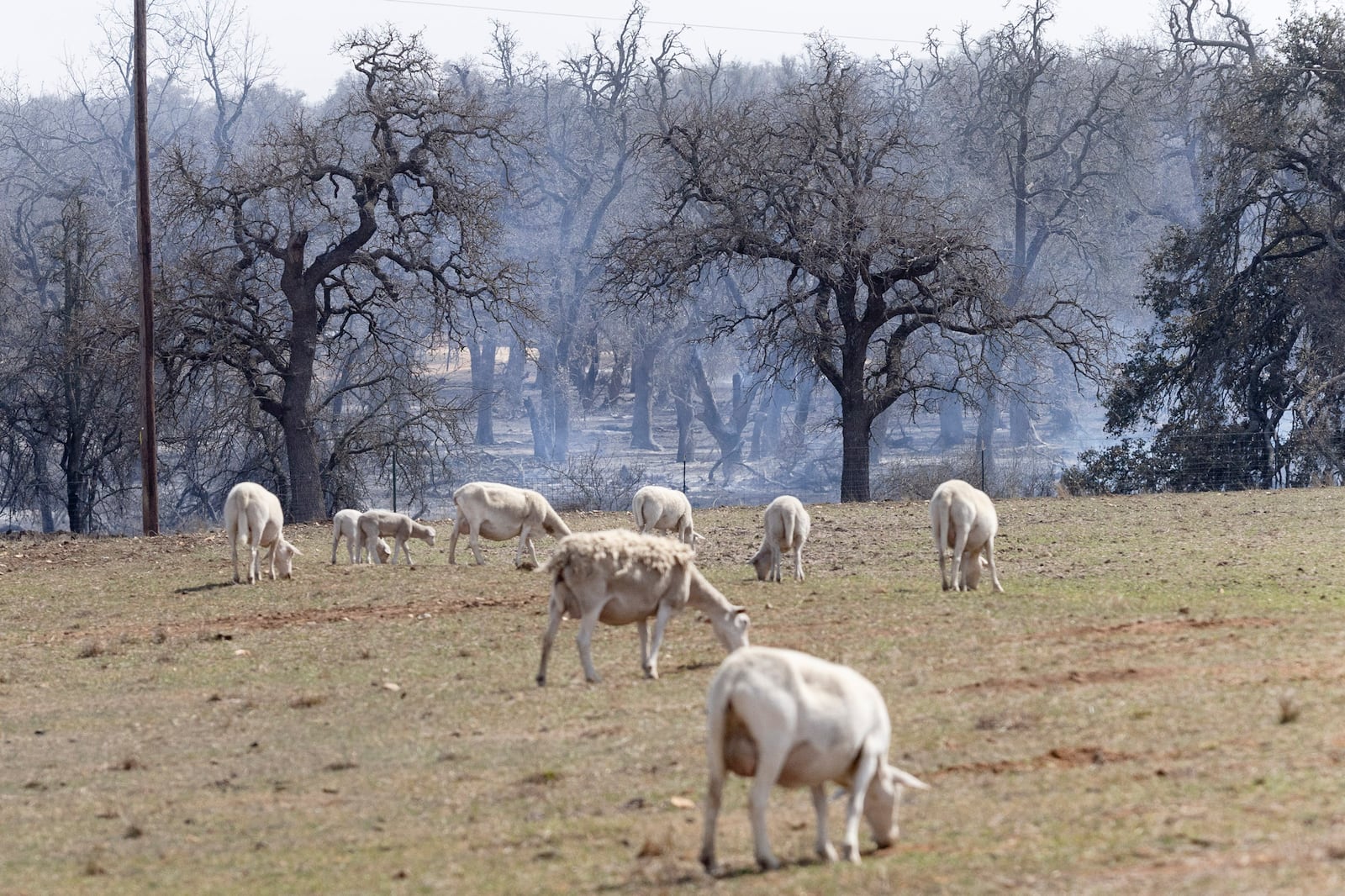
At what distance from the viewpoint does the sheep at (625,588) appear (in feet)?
40.8

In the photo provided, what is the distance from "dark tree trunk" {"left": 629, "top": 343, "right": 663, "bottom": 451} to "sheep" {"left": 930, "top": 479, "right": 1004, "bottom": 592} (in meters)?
57.4

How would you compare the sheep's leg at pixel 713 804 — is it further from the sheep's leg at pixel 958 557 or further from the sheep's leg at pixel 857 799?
the sheep's leg at pixel 958 557

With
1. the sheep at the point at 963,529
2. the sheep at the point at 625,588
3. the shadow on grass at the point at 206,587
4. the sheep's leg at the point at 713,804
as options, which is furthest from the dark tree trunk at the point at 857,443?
the sheep's leg at the point at 713,804

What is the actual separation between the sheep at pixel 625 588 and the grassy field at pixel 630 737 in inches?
21.7

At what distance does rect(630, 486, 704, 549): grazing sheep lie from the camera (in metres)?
22.4

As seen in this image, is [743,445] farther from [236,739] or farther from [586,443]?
[236,739]

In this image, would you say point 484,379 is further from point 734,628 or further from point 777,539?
point 734,628

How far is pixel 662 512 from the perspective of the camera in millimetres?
22484

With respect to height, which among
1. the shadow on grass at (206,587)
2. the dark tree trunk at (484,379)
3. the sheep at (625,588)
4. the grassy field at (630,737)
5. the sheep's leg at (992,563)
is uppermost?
the dark tree trunk at (484,379)

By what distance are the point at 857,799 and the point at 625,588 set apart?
5.40 meters

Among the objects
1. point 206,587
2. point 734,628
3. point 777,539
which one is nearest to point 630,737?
point 734,628

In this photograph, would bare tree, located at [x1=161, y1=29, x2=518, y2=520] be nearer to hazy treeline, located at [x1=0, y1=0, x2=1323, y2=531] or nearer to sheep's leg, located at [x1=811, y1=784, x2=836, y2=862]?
hazy treeline, located at [x1=0, y1=0, x2=1323, y2=531]

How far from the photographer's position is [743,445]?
255ft

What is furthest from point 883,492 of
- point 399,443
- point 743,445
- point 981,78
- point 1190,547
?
point 743,445
